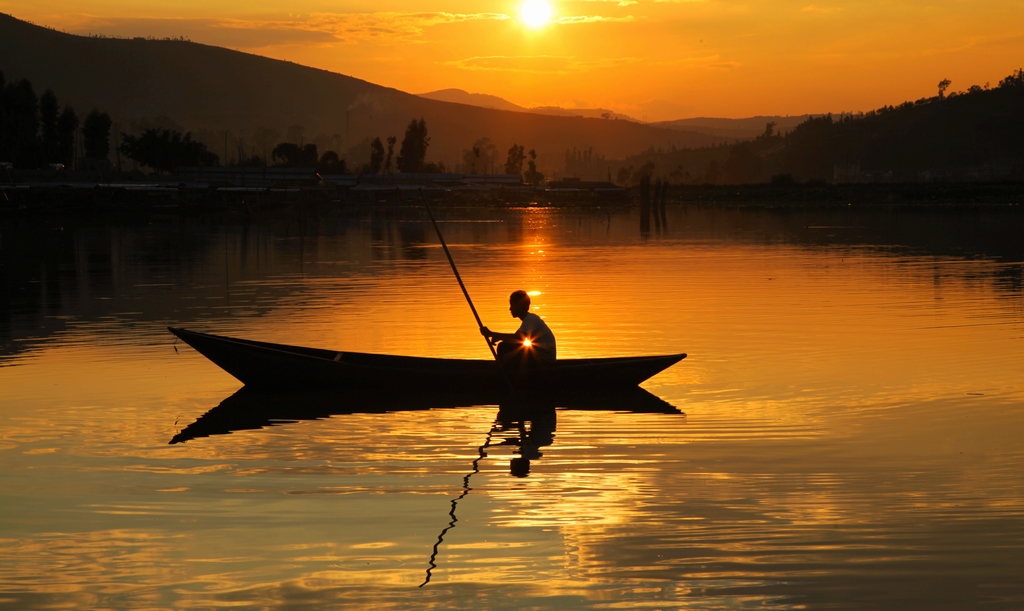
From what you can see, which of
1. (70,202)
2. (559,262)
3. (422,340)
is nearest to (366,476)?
(422,340)

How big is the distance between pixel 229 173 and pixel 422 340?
175595mm

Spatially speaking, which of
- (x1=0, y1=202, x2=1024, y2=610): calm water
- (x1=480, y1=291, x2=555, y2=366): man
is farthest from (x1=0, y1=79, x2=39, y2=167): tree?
(x1=480, y1=291, x2=555, y2=366): man

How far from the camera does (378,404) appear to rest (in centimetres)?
1894

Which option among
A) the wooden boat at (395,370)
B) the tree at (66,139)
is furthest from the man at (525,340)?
the tree at (66,139)

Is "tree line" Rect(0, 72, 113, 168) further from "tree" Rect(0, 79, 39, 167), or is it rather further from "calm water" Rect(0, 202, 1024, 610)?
"calm water" Rect(0, 202, 1024, 610)

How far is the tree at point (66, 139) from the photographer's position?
7702 inches

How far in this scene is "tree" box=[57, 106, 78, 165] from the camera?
196 meters

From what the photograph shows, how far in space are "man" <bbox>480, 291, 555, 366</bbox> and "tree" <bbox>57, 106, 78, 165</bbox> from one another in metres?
193

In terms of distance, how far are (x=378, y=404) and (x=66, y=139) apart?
196418mm

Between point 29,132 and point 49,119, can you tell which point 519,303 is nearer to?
point 29,132

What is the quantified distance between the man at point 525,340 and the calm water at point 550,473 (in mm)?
1113

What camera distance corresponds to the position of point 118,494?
13188 millimetres

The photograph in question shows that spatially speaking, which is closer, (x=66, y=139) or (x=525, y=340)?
(x=525, y=340)

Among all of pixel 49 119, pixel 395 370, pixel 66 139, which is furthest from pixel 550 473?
pixel 49 119
